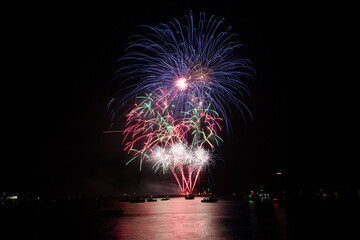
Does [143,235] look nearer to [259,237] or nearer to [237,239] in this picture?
[237,239]

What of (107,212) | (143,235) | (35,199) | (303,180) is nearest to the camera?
(143,235)

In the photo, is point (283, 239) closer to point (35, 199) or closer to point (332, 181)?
point (332, 181)

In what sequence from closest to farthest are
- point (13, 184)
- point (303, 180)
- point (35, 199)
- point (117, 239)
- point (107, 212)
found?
A: point (117, 239) < point (107, 212) < point (303, 180) < point (13, 184) < point (35, 199)

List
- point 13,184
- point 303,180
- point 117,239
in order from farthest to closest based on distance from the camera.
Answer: point 13,184
point 303,180
point 117,239

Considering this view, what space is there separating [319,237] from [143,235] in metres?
15.9

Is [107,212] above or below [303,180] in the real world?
below

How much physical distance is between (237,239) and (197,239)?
348 centimetres

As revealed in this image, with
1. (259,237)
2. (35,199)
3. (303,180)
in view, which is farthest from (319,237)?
(35,199)

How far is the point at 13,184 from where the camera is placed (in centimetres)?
13875

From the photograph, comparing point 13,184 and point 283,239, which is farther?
point 13,184

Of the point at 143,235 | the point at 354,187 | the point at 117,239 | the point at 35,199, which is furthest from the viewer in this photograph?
the point at 35,199

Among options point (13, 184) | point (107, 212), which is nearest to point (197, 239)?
point (107, 212)

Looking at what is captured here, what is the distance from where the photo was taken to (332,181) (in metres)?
98.8

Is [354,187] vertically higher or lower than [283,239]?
higher
